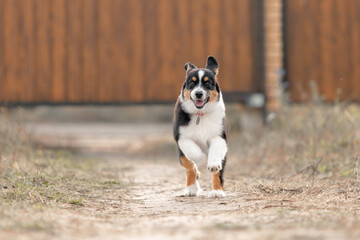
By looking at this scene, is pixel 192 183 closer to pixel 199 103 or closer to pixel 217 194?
pixel 217 194

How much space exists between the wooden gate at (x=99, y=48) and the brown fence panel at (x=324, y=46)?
3.28 ft

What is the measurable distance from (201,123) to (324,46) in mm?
7617

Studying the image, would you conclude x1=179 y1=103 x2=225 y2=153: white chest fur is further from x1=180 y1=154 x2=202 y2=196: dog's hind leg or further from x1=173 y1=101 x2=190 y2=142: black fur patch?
x1=180 y1=154 x2=202 y2=196: dog's hind leg

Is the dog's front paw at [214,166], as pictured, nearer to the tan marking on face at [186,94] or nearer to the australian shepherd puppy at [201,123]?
the australian shepherd puppy at [201,123]

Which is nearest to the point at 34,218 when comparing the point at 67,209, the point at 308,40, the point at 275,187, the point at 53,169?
the point at 67,209

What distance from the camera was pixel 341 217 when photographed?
398 cm

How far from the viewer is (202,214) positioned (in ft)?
14.1

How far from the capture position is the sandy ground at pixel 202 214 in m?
3.43

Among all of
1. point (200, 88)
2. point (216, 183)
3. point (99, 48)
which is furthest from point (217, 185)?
point (99, 48)

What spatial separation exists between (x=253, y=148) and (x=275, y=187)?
3170mm

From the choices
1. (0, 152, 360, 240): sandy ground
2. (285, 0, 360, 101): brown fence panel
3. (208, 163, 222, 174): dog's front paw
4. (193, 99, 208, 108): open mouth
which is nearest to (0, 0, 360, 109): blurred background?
(285, 0, 360, 101): brown fence panel

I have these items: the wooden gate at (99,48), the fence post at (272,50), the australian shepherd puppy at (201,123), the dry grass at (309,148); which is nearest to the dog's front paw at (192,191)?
the australian shepherd puppy at (201,123)

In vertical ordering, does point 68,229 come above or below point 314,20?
below

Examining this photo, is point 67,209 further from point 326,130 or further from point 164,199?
point 326,130
